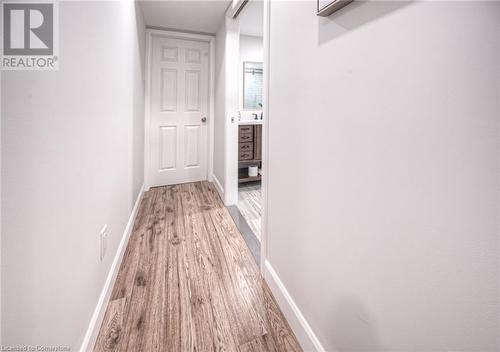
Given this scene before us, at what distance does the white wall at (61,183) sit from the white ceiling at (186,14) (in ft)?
4.47

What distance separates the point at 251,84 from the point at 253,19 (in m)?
0.90

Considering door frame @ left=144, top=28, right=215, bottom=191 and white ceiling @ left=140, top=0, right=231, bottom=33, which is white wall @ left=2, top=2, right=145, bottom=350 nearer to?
white ceiling @ left=140, top=0, right=231, bottom=33

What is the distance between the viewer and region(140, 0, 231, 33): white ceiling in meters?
2.73

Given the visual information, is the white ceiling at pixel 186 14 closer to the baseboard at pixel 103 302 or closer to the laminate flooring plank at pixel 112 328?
the baseboard at pixel 103 302

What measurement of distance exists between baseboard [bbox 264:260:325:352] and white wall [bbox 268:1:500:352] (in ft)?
0.14

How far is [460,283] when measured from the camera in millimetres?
574

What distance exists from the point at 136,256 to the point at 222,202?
4.29 feet

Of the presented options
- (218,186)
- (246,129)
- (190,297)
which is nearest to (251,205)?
(218,186)

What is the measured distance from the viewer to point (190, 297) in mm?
1537

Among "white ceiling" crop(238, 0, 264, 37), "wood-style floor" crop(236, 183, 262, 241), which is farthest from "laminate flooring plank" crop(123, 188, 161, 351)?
"white ceiling" crop(238, 0, 264, 37)

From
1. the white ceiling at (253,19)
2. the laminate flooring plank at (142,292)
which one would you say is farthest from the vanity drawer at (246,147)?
the laminate flooring plank at (142,292)

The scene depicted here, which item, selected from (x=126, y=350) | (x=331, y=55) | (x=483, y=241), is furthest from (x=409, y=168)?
(x=126, y=350)

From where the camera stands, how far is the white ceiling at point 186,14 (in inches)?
107

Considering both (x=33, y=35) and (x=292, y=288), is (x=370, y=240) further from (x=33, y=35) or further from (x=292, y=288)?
(x=33, y=35)
